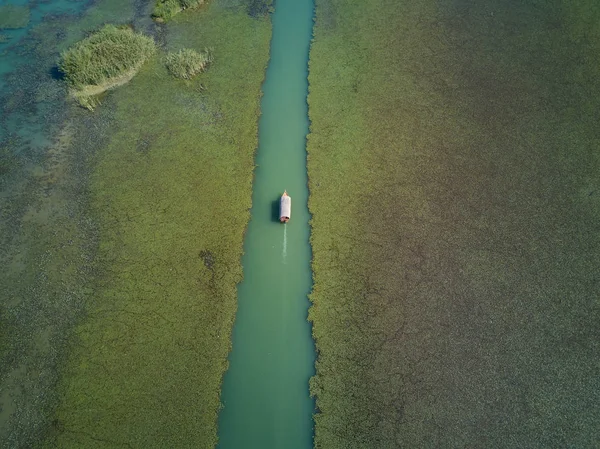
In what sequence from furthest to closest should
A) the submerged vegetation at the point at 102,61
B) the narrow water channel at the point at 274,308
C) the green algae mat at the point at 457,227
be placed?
the submerged vegetation at the point at 102,61 → the narrow water channel at the point at 274,308 → the green algae mat at the point at 457,227

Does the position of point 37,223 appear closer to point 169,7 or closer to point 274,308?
point 274,308

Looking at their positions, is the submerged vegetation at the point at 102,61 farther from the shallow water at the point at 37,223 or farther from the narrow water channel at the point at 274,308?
the narrow water channel at the point at 274,308

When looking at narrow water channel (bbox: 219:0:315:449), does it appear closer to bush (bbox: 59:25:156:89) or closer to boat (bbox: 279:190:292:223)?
boat (bbox: 279:190:292:223)

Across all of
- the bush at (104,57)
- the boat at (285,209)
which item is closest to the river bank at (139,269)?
the bush at (104,57)

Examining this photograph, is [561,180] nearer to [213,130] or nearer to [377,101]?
[377,101]

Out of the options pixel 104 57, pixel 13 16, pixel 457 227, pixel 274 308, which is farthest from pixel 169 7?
pixel 457 227

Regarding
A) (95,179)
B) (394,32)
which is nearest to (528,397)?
(95,179)

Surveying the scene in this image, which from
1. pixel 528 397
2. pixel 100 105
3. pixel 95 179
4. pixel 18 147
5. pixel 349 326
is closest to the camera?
pixel 528 397
